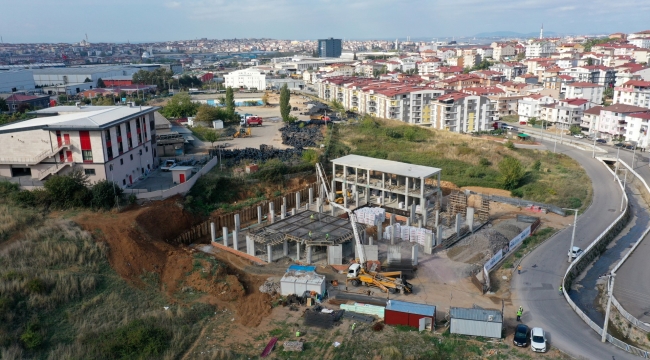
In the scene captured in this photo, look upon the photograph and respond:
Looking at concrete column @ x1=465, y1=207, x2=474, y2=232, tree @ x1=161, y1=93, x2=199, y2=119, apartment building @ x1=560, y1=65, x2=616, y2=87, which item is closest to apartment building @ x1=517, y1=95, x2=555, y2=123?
apartment building @ x1=560, y1=65, x2=616, y2=87

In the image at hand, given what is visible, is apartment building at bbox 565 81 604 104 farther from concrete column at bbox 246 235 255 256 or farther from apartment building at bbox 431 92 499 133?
concrete column at bbox 246 235 255 256

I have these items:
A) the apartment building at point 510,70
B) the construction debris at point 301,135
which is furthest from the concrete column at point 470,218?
the apartment building at point 510,70

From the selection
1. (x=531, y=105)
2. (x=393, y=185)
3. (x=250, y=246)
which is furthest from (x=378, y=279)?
(x=531, y=105)

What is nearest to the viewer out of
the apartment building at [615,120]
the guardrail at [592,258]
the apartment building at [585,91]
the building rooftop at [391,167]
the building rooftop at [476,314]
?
the guardrail at [592,258]

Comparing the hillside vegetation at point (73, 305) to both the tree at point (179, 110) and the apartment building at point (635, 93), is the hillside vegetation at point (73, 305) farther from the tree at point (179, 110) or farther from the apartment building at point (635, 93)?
the apartment building at point (635, 93)

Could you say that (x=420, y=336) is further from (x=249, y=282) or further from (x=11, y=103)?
(x=11, y=103)

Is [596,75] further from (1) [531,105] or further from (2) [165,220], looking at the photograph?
(2) [165,220]
